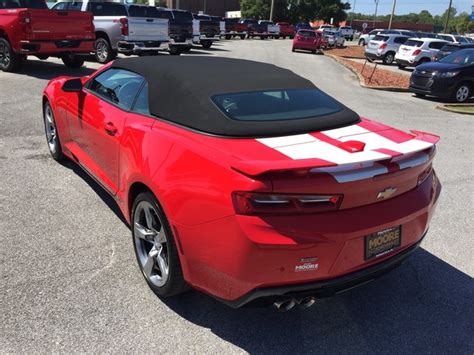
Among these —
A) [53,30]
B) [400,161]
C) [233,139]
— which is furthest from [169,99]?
[53,30]

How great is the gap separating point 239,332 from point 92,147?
2.29 metres

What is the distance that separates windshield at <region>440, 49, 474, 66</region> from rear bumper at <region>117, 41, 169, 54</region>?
9.41m

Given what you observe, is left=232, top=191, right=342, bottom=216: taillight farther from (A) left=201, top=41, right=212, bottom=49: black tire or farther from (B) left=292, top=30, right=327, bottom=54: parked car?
(B) left=292, top=30, right=327, bottom=54: parked car

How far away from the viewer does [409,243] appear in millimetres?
2869

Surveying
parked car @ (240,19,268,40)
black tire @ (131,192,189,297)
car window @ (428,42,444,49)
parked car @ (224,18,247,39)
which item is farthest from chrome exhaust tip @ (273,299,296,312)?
parked car @ (240,19,268,40)

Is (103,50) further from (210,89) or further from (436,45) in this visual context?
(436,45)

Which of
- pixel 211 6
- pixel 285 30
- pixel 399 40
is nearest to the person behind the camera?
pixel 399 40

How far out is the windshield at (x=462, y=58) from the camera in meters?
13.5

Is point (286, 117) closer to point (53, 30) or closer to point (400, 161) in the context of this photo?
point (400, 161)

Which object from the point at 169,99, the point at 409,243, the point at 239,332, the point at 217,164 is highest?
the point at 169,99

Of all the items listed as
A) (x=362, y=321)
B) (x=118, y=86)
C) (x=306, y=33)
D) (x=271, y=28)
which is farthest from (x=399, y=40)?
(x=362, y=321)

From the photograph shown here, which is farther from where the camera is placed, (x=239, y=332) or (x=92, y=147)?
(x=92, y=147)

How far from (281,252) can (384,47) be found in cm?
2587

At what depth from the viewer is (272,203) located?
230 cm
